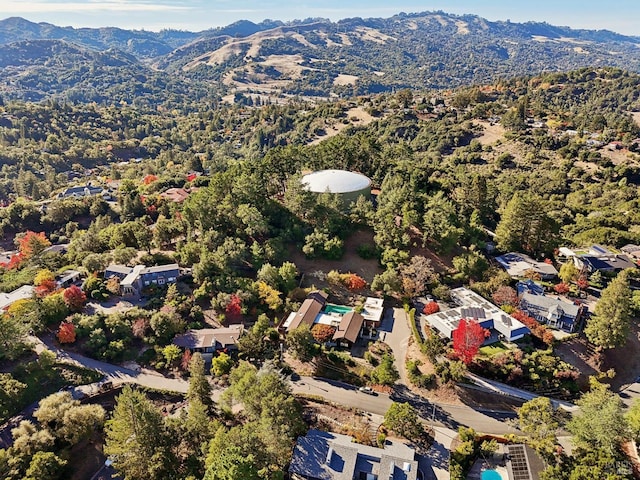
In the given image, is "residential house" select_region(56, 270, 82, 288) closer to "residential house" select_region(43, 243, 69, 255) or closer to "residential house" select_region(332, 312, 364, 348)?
"residential house" select_region(43, 243, 69, 255)

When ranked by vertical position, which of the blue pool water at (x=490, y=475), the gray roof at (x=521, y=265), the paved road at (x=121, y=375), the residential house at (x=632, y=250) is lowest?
the paved road at (x=121, y=375)

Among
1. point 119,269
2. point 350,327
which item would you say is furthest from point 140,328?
point 350,327

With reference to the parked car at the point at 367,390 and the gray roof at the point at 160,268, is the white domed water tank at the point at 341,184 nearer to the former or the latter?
the gray roof at the point at 160,268

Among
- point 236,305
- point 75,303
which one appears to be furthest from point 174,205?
point 236,305

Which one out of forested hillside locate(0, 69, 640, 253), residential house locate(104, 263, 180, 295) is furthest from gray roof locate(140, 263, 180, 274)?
forested hillside locate(0, 69, 640, 253)

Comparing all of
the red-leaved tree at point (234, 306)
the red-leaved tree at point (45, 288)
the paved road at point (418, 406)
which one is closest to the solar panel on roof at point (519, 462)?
the paved road at point (418, 406)

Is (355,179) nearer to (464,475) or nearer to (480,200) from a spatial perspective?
(480,200)
